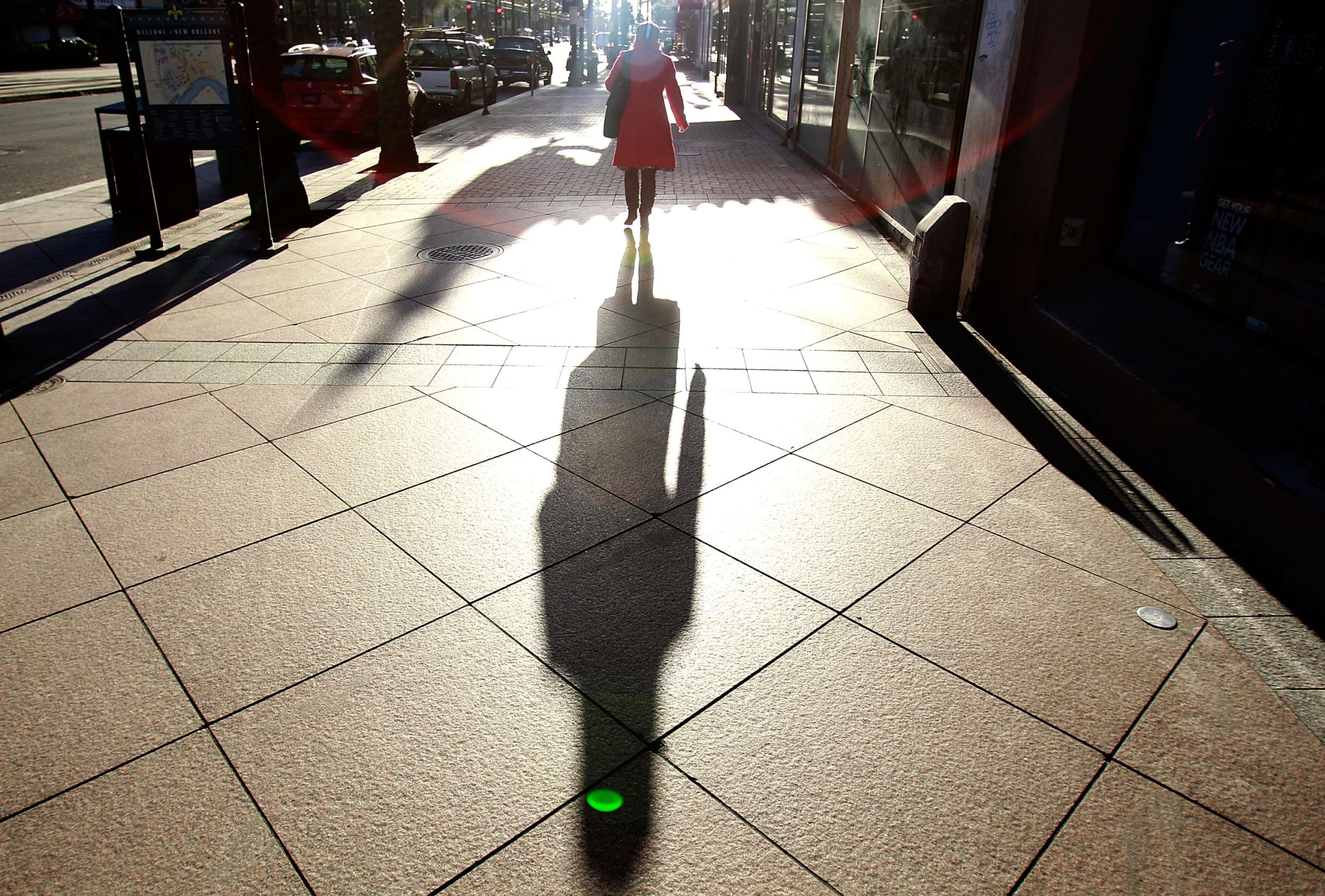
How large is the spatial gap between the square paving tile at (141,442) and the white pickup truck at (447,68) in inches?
750

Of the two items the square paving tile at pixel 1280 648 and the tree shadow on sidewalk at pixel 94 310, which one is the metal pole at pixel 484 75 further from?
the square paving tile at pixel 1280 648

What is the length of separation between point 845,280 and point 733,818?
19.8ft

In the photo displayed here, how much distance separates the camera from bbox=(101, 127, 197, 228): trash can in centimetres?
905

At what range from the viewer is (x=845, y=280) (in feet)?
24.6

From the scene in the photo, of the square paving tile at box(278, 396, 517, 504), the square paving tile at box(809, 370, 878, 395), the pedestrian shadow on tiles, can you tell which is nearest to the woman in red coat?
the square paving tile at box(809, 370, 878, 395)

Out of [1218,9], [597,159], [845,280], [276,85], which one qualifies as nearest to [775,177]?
[597,159]

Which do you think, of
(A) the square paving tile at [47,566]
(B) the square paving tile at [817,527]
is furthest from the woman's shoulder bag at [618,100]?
(A) the square paving tile at [47,566]

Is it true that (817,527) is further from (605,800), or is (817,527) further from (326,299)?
(326,299)

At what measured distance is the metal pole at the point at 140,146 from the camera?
767 centimetres

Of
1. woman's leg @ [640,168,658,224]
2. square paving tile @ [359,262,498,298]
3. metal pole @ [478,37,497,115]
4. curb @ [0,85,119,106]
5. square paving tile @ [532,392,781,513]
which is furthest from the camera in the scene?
curb @ [0,85,119,106]

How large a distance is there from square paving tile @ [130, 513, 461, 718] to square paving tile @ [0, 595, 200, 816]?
8 centimetres

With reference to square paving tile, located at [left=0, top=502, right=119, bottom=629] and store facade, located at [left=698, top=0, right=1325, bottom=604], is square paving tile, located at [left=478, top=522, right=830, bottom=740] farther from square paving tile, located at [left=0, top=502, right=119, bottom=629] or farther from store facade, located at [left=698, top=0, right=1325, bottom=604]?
store facade, located at [left=698, top=0, right=1325, bottom=604]

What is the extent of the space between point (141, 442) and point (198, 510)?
0.97 meters

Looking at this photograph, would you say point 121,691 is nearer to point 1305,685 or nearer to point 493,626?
point 493,626
